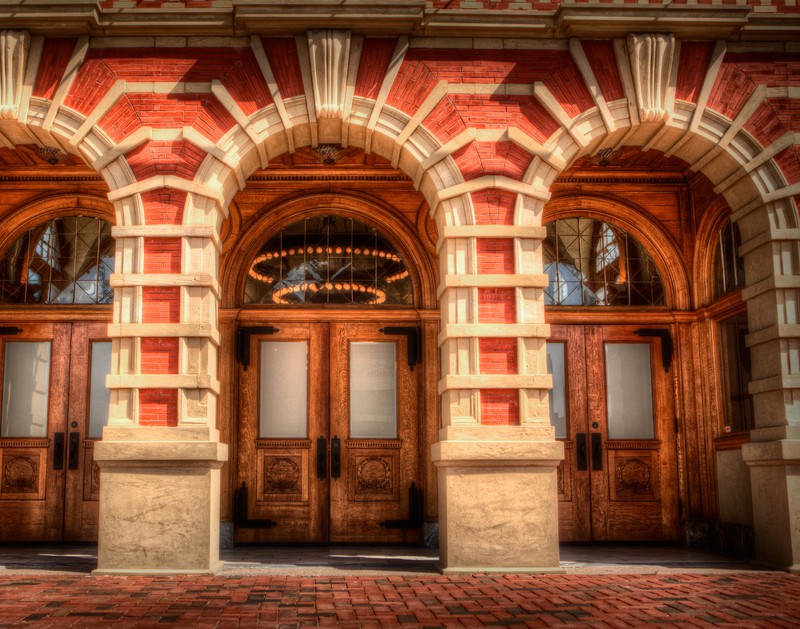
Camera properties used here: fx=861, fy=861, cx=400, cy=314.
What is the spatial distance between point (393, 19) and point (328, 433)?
16.1ft

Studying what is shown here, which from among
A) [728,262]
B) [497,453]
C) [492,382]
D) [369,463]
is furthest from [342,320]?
Result: [728,262]

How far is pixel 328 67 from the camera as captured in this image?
8461 mm

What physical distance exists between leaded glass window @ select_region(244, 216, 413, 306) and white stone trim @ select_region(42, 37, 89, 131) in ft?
10.5

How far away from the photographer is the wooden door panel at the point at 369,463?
10.4m

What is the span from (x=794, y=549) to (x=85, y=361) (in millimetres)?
8172

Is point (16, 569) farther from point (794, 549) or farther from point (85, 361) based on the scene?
point (794, 549)

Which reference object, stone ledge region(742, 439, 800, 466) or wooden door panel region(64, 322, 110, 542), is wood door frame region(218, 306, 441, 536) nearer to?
wooden door panel region(64, 322, 110, 542)

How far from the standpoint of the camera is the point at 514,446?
794 centimetres

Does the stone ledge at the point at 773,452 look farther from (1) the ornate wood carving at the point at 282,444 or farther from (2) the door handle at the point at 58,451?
(2) the door handle at the point at 58,451

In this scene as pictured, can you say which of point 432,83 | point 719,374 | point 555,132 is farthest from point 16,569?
point 719,374

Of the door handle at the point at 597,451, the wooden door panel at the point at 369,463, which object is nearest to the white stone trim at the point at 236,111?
the wooden door panel at the point at 369,463

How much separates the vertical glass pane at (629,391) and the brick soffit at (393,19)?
13.2ft

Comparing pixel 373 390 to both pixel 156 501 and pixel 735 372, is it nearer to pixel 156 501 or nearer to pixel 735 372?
pixel 156 501

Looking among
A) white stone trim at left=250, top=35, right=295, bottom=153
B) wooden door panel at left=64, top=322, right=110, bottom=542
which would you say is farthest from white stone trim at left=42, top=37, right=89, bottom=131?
wooden door panel at left=64, top=322, right=110, bottom=542
